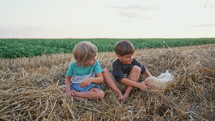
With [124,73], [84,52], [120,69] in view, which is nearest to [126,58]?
[120,69]

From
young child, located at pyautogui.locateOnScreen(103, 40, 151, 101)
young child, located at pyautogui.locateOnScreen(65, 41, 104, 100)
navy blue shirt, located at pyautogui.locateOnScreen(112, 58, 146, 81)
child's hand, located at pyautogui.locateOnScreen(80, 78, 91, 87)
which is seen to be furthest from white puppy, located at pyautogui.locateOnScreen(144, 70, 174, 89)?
child's hand, located at pyautogui.locateOnScreen(80, 78, 91, 87)

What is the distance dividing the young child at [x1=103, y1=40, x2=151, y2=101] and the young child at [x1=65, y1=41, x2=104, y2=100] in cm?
28

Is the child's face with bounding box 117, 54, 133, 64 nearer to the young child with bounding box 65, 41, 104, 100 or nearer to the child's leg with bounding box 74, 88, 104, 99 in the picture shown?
the young child with bounding box 65, 41, 104, 100

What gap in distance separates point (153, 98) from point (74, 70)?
4.75ft

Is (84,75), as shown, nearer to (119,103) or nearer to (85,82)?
(85,82)

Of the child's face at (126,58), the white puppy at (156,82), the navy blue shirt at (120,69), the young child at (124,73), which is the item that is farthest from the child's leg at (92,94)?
the white puppy at (156,82)

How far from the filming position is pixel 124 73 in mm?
4488

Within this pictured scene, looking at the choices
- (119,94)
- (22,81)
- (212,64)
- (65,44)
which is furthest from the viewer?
(65,44)

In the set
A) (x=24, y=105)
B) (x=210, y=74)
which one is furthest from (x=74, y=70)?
(x=210, y=74)

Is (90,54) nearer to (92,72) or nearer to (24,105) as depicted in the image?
(92,72)

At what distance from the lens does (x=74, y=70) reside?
414 cm

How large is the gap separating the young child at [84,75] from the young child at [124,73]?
0.28 m

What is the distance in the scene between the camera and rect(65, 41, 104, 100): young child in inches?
148

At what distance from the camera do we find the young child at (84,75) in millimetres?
3753
